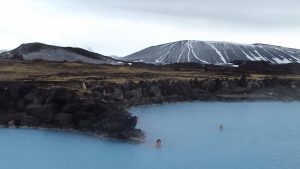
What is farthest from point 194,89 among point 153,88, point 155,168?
point 155,168

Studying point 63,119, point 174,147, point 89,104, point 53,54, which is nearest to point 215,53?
point 53,54

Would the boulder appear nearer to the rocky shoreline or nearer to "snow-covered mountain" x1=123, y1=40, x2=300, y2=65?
the rocky shoreline

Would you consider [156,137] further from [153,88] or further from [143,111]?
[153,88]

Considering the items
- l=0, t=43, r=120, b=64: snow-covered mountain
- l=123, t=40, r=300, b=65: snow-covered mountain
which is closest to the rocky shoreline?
l=0, t=43, r=120, b=64: snow-covered mountain

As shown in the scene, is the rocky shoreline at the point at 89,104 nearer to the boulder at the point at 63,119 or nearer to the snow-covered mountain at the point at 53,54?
the boulder at the point at 63,119

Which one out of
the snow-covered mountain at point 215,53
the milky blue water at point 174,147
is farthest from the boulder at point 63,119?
the snow-covered mountain at point 215,53

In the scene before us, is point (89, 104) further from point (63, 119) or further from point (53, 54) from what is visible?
point (53, 54)
